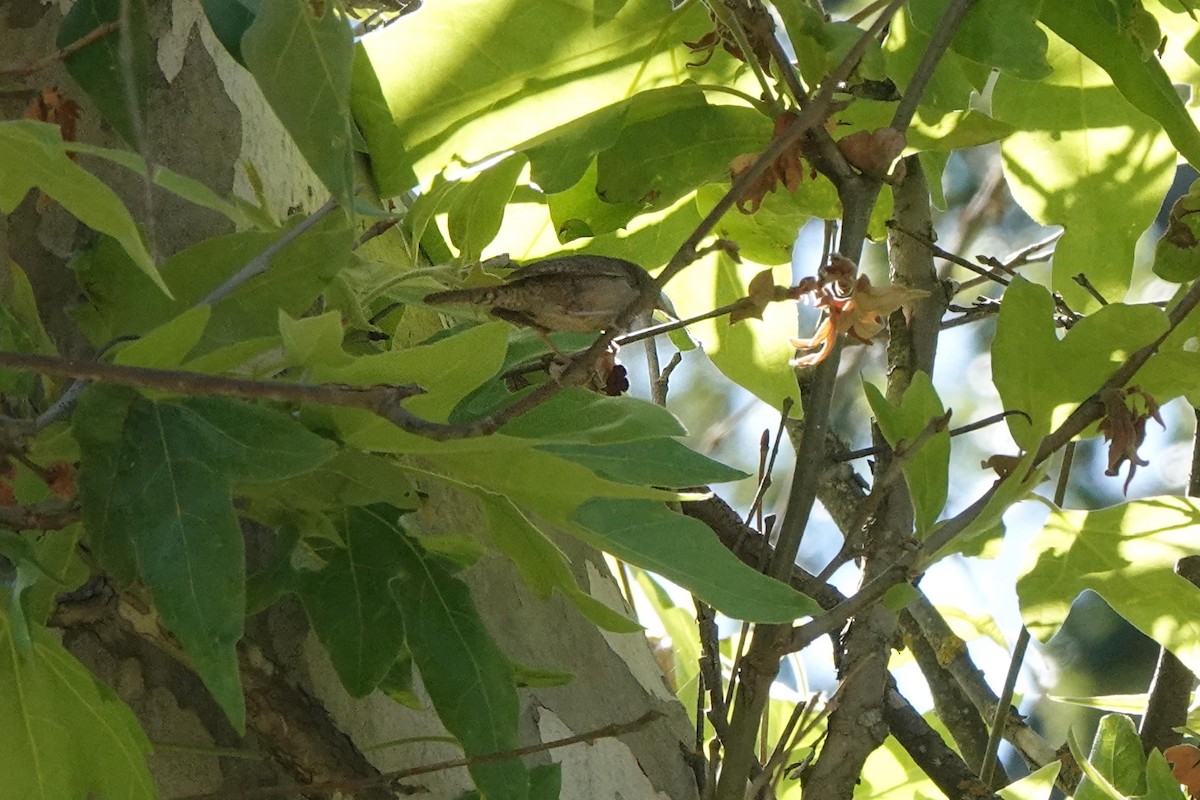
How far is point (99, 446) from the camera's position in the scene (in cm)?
39

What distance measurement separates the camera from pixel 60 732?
0.42 metres


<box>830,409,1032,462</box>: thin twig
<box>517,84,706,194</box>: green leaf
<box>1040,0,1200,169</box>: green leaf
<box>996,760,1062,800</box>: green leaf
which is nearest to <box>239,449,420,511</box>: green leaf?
<box>517,84,706,194</box>: green leaf

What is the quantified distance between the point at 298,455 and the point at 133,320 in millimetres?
131

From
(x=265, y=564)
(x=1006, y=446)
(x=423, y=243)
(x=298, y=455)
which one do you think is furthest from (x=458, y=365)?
(x=1006, y=446)

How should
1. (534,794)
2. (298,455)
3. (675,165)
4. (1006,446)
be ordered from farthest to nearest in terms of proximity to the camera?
(1006,446), (675,165), (534,794), (298,455)

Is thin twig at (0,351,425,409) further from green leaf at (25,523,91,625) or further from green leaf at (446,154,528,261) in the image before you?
green leaf at (446,154,528,261)

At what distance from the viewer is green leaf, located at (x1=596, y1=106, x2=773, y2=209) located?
0.64m

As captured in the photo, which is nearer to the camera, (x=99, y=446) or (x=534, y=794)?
(x=99, y=446)

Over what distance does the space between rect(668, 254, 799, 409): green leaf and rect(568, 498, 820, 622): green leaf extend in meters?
0.30

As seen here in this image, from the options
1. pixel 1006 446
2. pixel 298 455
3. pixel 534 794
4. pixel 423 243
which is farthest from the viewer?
pixel 1006 446

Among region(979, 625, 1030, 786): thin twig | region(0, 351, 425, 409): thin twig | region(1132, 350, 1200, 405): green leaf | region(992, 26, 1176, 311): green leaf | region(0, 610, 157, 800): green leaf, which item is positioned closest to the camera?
region(0, 351, 425, 409): thin twig

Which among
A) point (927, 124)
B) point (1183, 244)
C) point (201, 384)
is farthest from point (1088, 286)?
point (201, 384)

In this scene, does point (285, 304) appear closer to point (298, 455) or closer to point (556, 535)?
point (298, 455)

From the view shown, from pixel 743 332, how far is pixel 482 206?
0.22 meters
